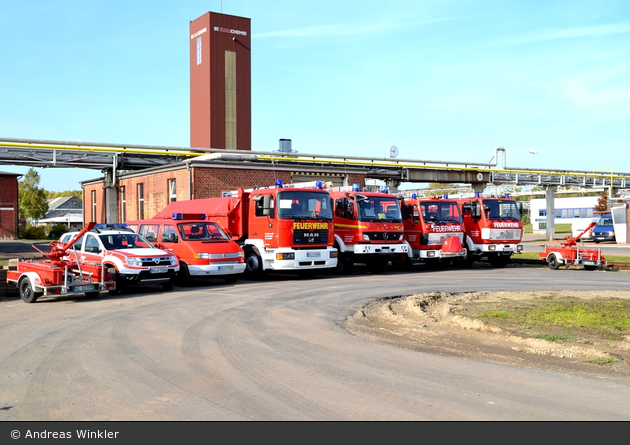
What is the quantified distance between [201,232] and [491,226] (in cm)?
1201

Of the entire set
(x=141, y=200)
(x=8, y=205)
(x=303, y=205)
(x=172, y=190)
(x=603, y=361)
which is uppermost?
(x=8, y=205)

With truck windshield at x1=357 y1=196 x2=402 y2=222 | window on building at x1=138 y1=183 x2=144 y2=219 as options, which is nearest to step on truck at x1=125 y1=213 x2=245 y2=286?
truck windshield at x1=357 y1=196 x2=402 y2=222

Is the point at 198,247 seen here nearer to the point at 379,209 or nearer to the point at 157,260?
the point at 157,260

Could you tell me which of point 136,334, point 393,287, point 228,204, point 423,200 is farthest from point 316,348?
point 423,200

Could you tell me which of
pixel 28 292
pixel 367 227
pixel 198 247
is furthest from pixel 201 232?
pixel 367 227

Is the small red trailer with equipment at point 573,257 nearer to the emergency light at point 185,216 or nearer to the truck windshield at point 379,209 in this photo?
the truck windshield at point 379,209

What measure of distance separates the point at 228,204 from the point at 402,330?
1236 centimetres

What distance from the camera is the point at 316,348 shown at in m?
9.27

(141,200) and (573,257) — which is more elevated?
(141,200)

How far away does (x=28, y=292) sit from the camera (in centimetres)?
1483

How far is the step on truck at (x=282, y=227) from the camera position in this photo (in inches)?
795

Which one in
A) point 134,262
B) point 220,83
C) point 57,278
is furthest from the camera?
point 220,83

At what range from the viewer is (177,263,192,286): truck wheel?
18391 millimetres
